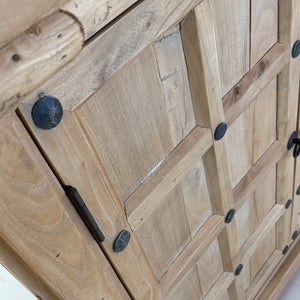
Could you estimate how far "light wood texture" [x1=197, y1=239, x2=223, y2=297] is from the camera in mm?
894

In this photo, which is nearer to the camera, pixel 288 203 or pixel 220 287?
pixel 220 287

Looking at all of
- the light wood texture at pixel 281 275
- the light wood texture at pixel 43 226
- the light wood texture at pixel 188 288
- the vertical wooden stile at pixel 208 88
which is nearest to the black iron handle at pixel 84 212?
the light wood texture at pixel 43 226

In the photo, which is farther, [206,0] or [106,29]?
[206,0]

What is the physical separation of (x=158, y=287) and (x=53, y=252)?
0.32m

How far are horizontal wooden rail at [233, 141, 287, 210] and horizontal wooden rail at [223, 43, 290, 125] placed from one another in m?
0.22

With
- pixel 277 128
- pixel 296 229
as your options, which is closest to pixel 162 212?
pixel 277 128

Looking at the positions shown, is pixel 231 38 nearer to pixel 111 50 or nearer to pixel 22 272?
pixel 111 50

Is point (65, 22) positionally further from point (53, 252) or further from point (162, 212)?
point (162, 212)

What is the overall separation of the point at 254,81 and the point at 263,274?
33.1 inches

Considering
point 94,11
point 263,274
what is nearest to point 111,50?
point 94,11

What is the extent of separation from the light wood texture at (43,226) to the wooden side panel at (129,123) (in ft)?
0.27

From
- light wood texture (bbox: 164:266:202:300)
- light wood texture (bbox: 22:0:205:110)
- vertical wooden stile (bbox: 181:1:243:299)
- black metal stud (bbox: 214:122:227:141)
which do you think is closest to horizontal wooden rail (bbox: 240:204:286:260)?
light wood texture (bbox: 164:266:202:300)

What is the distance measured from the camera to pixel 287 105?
86cm

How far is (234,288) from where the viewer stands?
109cm
